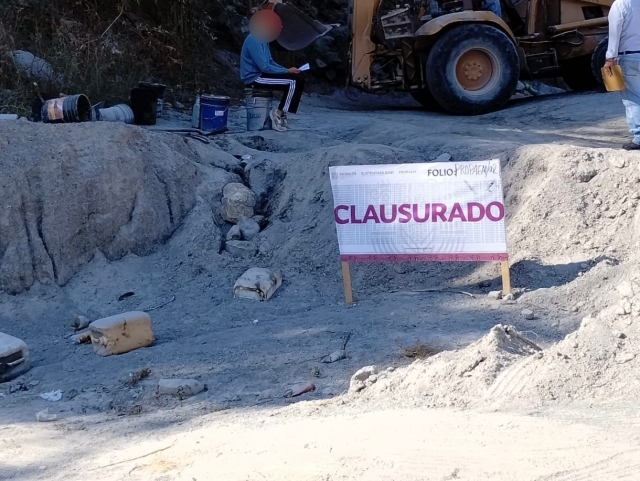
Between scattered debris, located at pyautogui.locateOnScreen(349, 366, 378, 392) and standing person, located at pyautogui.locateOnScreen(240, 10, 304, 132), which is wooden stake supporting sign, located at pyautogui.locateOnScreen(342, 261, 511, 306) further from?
standing person, located at pyautogui.locateOnScreen(240, 10, 304, 132)

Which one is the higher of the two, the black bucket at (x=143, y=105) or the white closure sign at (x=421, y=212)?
the black bucket at (x=143, y=105)

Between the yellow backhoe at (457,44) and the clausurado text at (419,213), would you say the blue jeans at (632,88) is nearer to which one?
the clausurado text at (419,213)

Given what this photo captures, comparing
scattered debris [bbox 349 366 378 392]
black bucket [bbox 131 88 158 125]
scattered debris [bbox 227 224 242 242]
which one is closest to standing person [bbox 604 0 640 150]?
scattered debris [bbox 227 224 242 242]

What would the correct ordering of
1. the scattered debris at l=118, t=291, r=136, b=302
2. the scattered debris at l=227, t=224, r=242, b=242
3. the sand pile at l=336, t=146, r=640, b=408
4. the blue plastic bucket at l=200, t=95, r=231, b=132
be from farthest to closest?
the blue plastic bucket at l=200, t=95, r=231, b=132 < the scattered debris at l=227, t=224, r=242, b=242 < the scattered debris at l=118, t=291, r=136, b=302 < the sand pile at l=336, t=146, r=640, b=408

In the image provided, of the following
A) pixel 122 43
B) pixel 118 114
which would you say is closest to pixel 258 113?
pixel 118 114

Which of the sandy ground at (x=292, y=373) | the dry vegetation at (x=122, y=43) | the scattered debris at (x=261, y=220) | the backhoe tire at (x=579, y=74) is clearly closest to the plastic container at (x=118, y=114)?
the dry vegetation at (x=122, y=43)

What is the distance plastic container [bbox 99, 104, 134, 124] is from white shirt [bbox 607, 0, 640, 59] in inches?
198

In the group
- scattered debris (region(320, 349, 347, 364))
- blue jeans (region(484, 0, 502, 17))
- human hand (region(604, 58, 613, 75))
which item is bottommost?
scattered debris (region(320, 349, 347, 364))

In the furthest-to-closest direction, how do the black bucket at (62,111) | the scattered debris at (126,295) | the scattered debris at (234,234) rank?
the black bucket at (62,111) < the scattered debris at (234,234) < the scattered debris at (126,295)

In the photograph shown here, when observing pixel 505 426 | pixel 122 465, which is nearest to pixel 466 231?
pixel 505 426

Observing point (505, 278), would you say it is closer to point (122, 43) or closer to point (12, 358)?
point (12, 358)

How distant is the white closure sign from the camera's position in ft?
20.1

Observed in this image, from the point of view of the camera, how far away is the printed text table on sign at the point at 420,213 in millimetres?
6121

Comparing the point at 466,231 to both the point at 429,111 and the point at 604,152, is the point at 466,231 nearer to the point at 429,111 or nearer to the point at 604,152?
the point at 604,152
